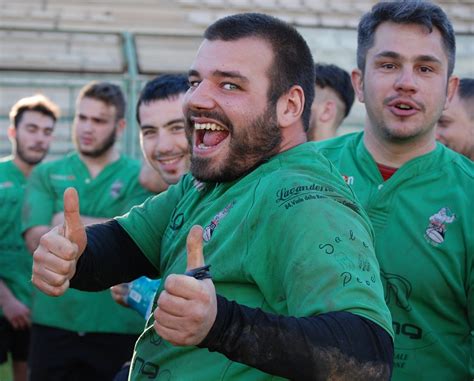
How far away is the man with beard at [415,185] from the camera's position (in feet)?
10.7

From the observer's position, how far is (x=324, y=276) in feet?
7.00

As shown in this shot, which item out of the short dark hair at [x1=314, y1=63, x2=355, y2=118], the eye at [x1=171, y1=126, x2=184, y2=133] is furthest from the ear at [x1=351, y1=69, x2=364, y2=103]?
the short dark hair at [x1=314, y1=63, x2=355, y2=118]

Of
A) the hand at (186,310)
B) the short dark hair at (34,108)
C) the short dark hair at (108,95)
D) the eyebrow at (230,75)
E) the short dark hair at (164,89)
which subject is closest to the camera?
the hand at (186,310)

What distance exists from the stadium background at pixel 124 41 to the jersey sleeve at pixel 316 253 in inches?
278

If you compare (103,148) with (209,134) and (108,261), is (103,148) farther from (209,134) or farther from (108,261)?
(209,134)

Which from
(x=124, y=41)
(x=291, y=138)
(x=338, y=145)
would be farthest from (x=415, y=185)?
(x=124, y=41)

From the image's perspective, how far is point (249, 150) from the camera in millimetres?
2627

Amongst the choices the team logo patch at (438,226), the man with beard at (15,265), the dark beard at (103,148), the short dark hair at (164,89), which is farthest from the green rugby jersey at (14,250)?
the team logo patch at (438,226)

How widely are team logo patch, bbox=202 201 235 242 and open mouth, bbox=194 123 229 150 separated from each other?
0.21 metres

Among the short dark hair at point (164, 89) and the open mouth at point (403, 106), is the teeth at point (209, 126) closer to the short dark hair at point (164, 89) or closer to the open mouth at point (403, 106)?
the open mouth at point (403, 106)

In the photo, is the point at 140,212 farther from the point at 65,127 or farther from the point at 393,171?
the point at 65,127

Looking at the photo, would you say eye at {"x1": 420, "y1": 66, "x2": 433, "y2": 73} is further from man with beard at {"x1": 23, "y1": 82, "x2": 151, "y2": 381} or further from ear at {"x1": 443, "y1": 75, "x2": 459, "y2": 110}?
man with beard at {"x1": 23, "y1": 82, "x2": 151, "y2": 381}

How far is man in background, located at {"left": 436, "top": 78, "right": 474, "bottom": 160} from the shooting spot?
4969mm

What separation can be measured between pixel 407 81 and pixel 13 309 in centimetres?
454
